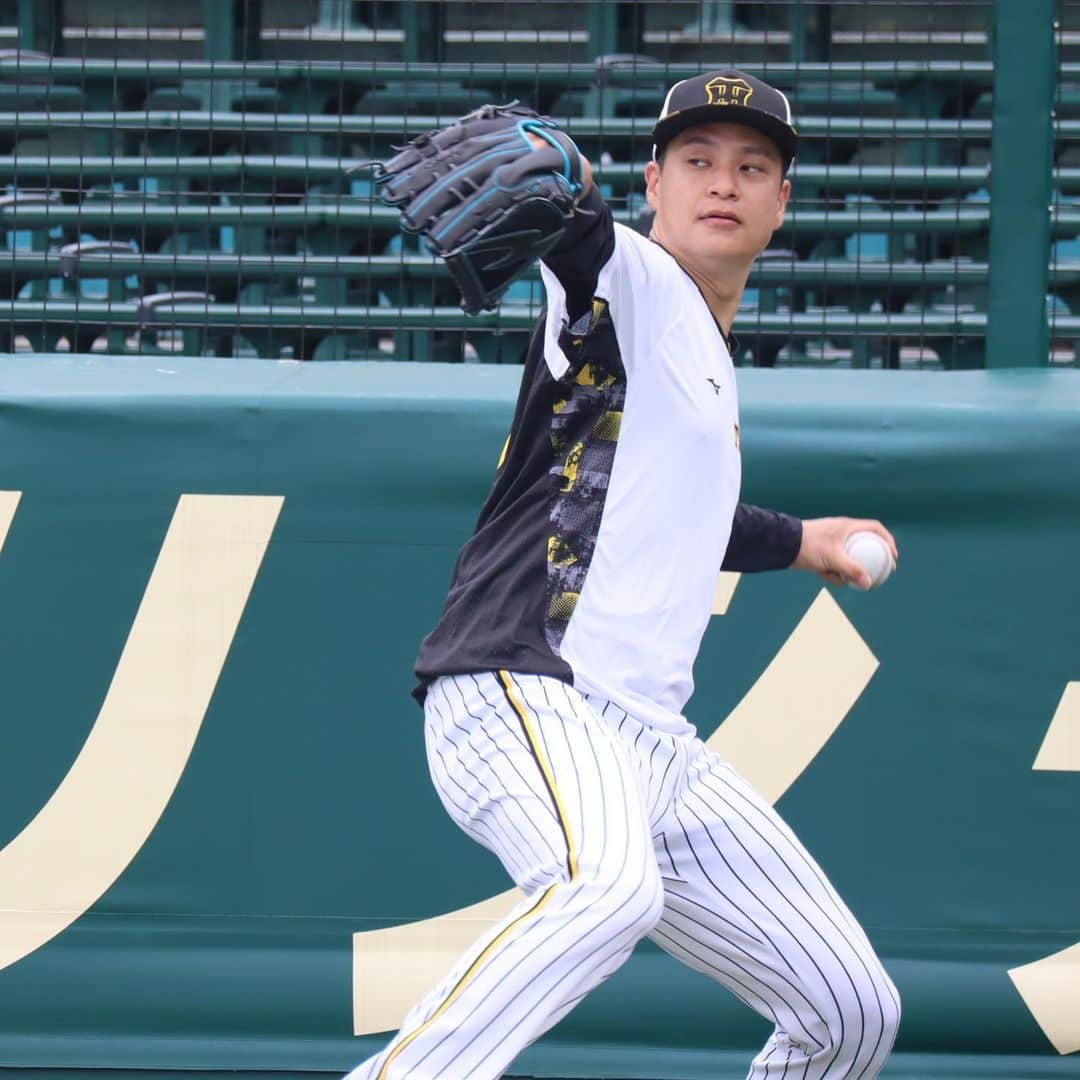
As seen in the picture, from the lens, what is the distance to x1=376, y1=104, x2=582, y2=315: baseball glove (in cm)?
204

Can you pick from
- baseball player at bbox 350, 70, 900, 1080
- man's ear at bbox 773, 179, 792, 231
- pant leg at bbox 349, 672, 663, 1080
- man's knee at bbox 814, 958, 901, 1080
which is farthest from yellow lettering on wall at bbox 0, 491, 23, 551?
man's knee at bbox 814, 958, 901, 1080

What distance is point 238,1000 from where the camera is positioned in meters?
3.43

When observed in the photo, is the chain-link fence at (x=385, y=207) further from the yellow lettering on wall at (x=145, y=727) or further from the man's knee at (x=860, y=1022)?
the man's knee at (x=860, y=1022)

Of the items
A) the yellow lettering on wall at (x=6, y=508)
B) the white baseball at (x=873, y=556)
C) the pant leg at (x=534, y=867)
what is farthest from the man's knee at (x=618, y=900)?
the yellow lettering on wall at (x=6, y=508)

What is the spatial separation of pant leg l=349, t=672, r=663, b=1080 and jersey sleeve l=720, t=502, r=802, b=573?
0.57 m

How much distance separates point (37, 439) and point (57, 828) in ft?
2.54

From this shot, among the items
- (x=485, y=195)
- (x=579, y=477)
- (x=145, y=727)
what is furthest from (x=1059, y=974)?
(x=485, y=195)

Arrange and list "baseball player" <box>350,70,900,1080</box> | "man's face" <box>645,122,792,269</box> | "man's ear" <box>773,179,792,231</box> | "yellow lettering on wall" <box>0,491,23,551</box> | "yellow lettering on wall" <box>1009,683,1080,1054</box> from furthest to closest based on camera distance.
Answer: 1. "yellow lettering on wall" <box>0,491,23,551</box>
2. "yellow lettering on wall" <box>1009,683,1080,1054</box>
3. "man's ear" <box>773,179,792,231</box>
4. "man's face" <box>645,122,792,269</box>
5. "baseball player" <box>350,70,900,1080</box>

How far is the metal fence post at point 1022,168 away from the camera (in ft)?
11.6

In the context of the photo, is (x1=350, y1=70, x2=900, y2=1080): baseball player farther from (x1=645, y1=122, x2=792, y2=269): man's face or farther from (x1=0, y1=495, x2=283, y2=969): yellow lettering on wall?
(x1=0, y1=495, x2=283, y2=969): yellow lettering on wall

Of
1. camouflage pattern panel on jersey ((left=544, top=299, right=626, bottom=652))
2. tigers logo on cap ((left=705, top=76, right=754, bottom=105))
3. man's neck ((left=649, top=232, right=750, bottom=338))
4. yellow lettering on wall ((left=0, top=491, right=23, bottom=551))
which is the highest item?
tigers logo on cap ((left=705, top=76, right=754, bottom=105))

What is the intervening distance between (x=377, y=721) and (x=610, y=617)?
116 cm

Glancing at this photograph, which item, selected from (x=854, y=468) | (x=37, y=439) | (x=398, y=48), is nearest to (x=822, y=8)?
(x=398, y=48)

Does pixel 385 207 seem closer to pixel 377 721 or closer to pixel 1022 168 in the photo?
pixel 377 721
